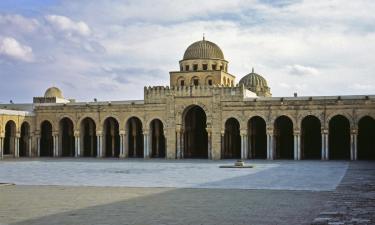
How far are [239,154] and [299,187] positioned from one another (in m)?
25.6

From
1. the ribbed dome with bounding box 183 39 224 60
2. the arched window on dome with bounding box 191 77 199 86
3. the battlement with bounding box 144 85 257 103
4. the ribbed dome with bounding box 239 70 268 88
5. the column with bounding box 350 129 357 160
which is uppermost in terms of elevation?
the ribbed dome with bounding box 183 39 224 60

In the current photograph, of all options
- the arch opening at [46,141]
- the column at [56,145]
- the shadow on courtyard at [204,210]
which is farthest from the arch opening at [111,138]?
the shadow on courtyard at [204,210]

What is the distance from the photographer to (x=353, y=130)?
35250 millimetres

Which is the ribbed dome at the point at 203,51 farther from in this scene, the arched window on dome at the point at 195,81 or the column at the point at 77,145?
the column at the point at 77,145

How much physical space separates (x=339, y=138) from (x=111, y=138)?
18.7 m

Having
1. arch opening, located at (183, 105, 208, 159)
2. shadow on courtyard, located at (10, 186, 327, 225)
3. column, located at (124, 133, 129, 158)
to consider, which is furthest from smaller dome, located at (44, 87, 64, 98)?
shadow on courtyard, located at (10, 186, 327, 225)

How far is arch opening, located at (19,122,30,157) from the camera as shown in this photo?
45.2 metres

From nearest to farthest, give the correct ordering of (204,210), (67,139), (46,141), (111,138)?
(204,210)
(111,138)
(67,139)
(46,141)

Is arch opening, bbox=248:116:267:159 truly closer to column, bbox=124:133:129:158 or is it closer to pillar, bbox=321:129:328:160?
pillar, bbox=321:129:328:160

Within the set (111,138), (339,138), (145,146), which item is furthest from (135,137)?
(339,138)

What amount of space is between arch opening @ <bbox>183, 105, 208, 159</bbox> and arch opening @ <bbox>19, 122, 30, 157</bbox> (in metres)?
13.4

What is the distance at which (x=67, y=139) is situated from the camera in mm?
47000

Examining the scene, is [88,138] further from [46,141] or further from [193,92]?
[193,92]

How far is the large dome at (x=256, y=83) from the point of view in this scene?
4941cm
